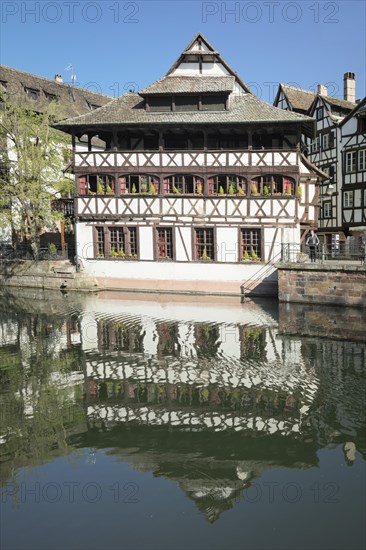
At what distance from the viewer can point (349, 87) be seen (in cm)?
4441

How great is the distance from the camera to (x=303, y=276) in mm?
22828

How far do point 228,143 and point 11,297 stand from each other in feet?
51.5

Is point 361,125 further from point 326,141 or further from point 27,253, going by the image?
point 27,253

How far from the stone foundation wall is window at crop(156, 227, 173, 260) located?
7.25 m

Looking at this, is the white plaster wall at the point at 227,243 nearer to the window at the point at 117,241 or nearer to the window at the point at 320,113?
the window at the point at 117,241

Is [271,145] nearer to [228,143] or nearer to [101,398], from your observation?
[228,143]

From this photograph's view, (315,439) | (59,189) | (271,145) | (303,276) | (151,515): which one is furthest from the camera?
(59,189)

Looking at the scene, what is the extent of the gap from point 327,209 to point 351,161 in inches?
182

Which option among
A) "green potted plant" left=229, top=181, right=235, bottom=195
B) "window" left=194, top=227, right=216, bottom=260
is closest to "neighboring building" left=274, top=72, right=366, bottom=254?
"green potted plant" left=229, top=181, right=235, bottom=195

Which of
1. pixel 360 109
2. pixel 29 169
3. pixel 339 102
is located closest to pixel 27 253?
pixel 29 169

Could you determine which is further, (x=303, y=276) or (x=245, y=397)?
(x=303, y=276)

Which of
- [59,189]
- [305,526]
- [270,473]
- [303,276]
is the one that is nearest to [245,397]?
[270,473]

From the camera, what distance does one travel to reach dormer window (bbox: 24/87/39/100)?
4353 centimetres

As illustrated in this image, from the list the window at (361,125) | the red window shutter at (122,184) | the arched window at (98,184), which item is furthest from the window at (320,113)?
the arched window at (98,184)
